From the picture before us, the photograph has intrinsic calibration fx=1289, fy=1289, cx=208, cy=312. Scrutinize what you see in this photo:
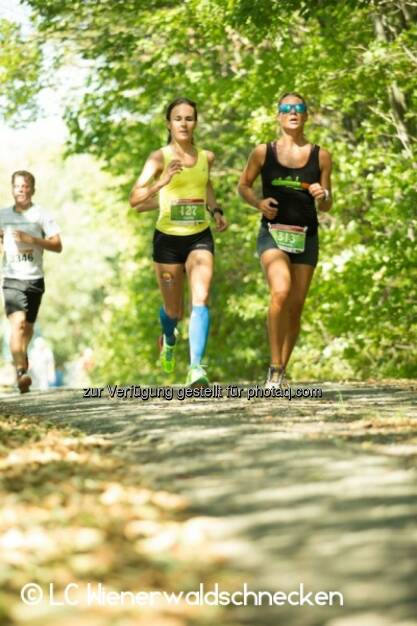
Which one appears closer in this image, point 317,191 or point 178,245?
point 317,191

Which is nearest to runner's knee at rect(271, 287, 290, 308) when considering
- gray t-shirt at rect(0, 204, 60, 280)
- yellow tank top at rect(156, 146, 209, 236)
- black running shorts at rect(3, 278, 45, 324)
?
yellow tank top at rect(156, 146, 209, 236)

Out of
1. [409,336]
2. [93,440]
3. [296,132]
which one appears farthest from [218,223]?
[409,336]

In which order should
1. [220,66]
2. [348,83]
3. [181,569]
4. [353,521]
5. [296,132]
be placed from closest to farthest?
1. [181,569]
2. [353,521]
3. [296,132]
4. [348,83]
5. [220,66]

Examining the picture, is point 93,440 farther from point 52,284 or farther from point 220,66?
point 52,284

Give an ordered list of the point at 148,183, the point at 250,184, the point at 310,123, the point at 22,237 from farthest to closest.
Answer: the point at 310,123 < the point at 22,237 < the point at 148,183 < the point at 250,184

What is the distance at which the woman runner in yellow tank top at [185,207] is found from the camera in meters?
9.87

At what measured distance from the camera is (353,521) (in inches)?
168

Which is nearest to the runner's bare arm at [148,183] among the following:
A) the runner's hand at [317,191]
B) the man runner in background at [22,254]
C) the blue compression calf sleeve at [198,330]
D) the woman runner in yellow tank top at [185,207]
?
the woman runner in yellow tank top at [185,207]

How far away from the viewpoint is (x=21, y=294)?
12.0m

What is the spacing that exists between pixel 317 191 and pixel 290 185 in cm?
23

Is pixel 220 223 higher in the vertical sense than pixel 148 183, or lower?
lower

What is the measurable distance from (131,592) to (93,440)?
2.99 metres

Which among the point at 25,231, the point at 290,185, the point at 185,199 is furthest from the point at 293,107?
the point at 25,231

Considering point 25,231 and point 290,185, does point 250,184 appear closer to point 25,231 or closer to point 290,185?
point 290,185
